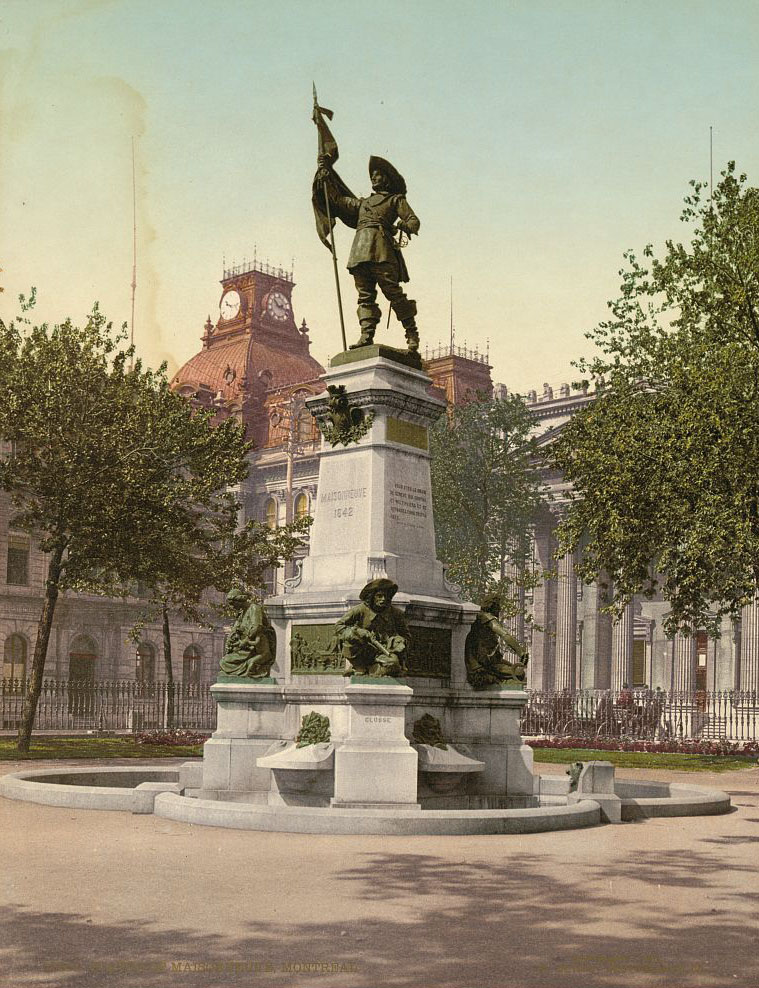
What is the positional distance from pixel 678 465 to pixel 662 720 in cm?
2202

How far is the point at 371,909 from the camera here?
955 centimetres

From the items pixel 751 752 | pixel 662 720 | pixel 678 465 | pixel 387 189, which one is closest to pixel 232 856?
pixel 387 189

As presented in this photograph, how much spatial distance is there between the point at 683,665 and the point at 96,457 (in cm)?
4142

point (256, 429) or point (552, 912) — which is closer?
point (552, 912)

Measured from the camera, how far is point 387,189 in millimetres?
18625

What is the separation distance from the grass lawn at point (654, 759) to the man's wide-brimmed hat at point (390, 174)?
55.4ft

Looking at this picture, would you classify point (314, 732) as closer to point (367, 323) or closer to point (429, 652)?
point (429, 652)

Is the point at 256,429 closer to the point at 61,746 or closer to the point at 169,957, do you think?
the point at 61,746

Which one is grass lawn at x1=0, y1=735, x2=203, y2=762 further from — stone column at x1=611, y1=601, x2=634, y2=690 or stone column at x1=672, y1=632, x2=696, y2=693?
stone column at x1=672, y1=632, x2=696, y2=693

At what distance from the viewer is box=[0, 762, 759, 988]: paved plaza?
25.1ft

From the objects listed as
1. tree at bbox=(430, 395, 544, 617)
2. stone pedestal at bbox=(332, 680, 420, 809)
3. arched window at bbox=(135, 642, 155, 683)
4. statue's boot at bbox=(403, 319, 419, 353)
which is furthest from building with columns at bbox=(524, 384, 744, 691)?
stone pedestal at bbox=(332, 680, 420, 809)

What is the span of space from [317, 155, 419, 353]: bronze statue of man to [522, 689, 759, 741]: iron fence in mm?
28561

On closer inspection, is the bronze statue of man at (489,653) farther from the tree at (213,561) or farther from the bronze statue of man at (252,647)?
the tree at (213,561)

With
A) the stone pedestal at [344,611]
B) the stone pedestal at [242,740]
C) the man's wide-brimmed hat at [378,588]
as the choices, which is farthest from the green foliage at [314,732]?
the man's wide-brimmed hat at [378,588]
